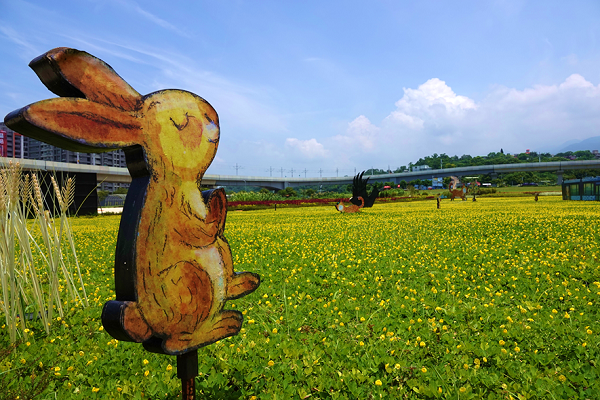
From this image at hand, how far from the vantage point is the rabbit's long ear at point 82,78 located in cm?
144

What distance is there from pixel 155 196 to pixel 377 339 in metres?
2.35

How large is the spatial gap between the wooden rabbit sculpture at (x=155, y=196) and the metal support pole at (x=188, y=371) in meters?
0.10

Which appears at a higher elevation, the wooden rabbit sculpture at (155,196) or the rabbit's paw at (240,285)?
the wooden rabbit sculpture at (155,196)

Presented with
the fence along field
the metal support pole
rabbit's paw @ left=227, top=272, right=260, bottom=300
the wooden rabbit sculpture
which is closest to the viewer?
the wooden rabbit sculpture

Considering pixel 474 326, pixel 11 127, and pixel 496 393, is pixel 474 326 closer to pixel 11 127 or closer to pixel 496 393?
pixel 496 393

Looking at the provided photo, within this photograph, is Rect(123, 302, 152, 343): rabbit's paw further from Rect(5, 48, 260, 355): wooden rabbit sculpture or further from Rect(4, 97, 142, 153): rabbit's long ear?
Rect(4, 97, 142, 153): rabbit's long ear

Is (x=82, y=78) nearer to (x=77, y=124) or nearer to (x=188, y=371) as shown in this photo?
(x=77, y=124)

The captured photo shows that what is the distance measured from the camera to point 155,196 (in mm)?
1715

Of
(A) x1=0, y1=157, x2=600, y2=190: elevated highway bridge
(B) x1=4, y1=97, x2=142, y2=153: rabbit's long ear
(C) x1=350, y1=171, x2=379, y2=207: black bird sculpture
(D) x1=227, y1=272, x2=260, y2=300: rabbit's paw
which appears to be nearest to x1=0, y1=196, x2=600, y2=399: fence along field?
(D) x1=227, y1=272, x2=260, y2=300: rabbit's paw

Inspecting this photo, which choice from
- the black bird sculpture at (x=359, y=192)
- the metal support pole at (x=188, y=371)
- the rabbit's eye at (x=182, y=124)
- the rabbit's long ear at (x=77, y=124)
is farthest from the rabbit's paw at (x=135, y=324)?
the black bird sculpture at (x=359, y=192)

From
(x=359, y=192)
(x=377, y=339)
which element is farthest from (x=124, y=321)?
(x=359, y=192)

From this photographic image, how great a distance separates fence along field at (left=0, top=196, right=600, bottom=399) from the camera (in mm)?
2479

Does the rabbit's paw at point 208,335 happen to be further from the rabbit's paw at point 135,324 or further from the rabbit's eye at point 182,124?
the rabbit's eye at point 182,124

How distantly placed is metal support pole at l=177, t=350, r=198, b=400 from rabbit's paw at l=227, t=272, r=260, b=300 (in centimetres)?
35
